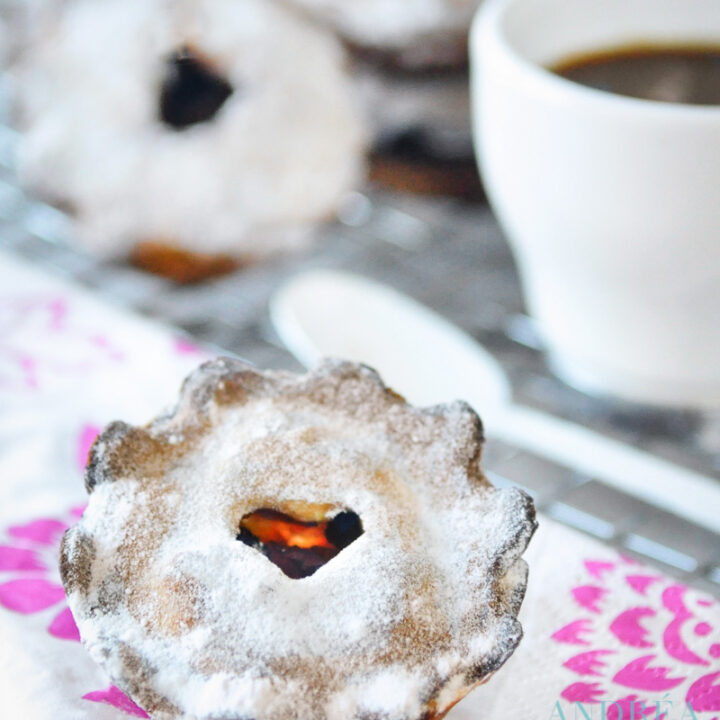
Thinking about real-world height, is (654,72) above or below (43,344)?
above

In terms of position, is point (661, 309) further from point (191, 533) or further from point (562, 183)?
point (191, 533)

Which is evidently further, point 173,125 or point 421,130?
point 421,130

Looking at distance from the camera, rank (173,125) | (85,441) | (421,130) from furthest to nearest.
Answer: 1. (421,130)
2. (173,125)
3. (85,441)

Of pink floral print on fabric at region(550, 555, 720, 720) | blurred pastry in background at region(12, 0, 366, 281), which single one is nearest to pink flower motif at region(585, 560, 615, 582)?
pink floral print on fabric at region(550, 555, 720, 720)

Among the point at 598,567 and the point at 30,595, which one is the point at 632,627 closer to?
the point at 598,567

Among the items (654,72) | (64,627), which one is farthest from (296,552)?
(654,72)
